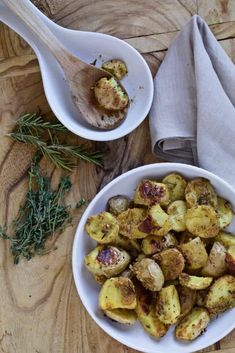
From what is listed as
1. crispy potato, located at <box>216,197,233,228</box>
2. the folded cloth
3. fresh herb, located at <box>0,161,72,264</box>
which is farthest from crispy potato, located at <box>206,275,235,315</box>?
fresh herb, located at <box>0,161,72,264</box>

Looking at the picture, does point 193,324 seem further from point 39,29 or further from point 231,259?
point 39,29

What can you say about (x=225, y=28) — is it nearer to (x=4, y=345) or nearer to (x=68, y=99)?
(x=68, y=99)

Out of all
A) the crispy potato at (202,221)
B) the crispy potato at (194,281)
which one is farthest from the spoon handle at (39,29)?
the crispy potato at (194,281)

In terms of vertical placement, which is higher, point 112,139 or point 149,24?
point 149,24

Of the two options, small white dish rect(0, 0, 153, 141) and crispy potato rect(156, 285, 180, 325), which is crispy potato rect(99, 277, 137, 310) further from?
small white dish rect(0, 0, 153, 141)

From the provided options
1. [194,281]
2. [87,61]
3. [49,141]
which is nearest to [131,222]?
[194,281]

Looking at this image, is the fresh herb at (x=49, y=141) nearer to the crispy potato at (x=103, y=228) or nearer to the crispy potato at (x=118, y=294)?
the crispy potato at (x=103, y=228)

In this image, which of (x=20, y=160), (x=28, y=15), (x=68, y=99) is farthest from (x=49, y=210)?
(x=28, y=15)
